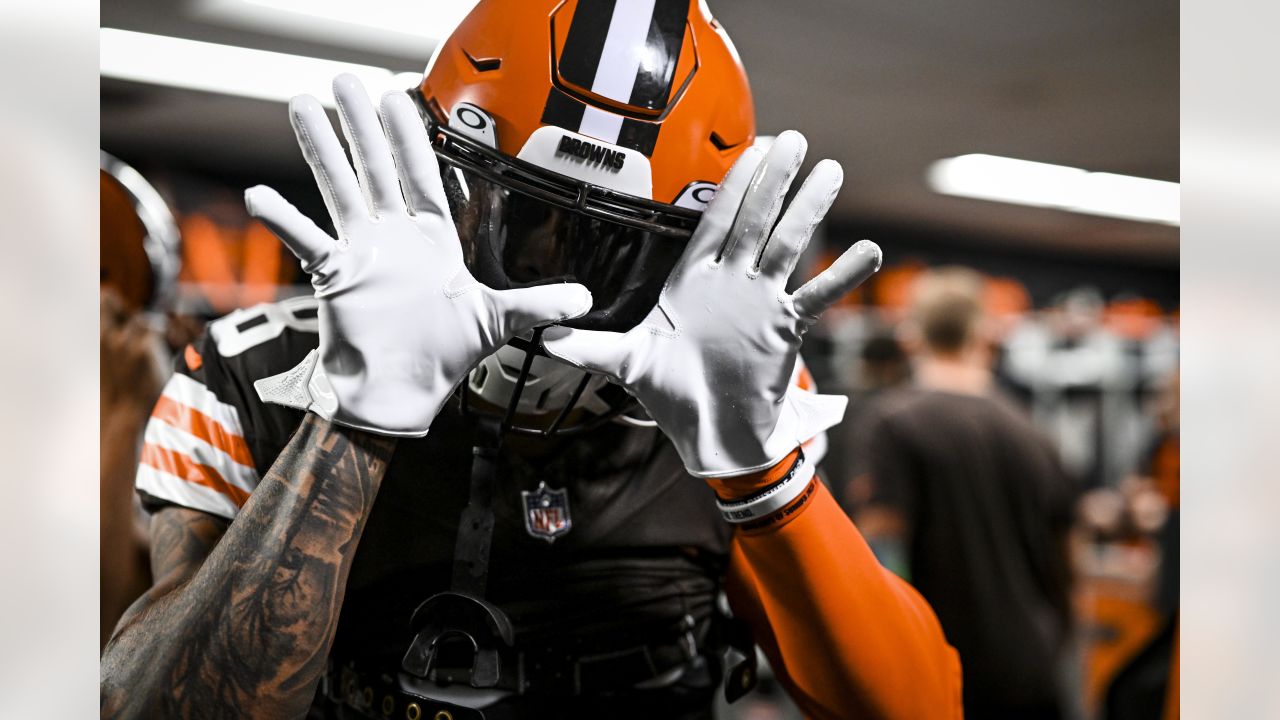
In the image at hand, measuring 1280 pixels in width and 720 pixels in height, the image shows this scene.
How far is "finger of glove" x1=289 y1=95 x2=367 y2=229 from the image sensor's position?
0.65 meters

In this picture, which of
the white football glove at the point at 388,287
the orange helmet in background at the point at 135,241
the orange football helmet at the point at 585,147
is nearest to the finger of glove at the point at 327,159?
the white football glove at the point at 388,287

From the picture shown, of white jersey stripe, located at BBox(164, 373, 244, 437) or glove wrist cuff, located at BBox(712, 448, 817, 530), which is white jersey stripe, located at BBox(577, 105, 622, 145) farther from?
white jersey stripe, located at BBox(164, 373, 244, 437)

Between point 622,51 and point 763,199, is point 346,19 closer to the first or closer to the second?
point 622,51

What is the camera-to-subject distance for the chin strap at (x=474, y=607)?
2.65 feet

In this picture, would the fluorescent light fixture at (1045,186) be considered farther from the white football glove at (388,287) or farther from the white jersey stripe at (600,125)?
the white football glove at (388,287)

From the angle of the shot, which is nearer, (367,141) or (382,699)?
(367,141)

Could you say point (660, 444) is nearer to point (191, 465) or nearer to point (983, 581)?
point (191, 465)

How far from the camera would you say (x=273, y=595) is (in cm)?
67

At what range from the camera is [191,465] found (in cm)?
82

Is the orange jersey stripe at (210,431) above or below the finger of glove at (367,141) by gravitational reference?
below

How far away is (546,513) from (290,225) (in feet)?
1.27

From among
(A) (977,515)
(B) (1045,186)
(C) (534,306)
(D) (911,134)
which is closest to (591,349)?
(C) (534,306)
